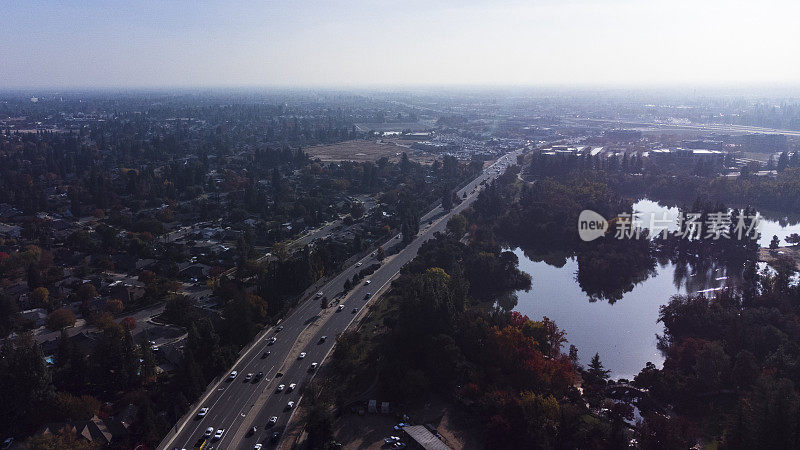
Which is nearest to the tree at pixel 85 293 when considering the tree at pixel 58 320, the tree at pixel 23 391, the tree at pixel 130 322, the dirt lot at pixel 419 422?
the tree at pixel 58 320

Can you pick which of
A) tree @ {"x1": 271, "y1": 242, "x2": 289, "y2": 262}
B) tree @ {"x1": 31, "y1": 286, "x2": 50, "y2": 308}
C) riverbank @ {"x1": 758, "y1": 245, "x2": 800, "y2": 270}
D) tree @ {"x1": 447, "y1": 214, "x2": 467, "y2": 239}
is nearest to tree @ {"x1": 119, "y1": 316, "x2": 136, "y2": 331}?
tree @ {"x1": 31, "y1": 286, "x2": 50, "y2": 308}

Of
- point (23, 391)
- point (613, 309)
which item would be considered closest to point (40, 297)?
point (23, 391)

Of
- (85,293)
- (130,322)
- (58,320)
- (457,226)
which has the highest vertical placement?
(457,226)

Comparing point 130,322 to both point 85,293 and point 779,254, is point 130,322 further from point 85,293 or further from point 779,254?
point 779,254

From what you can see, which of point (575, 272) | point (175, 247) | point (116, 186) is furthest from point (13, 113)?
point (575, 272)

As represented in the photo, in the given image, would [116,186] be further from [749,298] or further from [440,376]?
[749,298]

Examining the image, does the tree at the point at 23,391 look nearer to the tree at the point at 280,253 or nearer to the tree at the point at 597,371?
the tree at the point at 280,253
